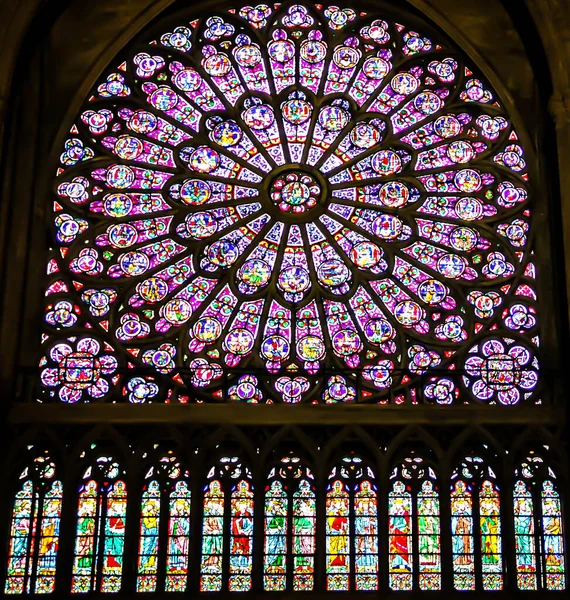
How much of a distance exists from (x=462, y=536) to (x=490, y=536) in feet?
0.80

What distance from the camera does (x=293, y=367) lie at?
476 inches

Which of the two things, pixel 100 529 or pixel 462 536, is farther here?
pixel 462 536

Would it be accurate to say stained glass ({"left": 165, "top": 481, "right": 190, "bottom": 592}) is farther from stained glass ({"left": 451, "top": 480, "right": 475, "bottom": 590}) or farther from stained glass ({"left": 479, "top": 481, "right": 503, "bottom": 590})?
stained glass ({"left": 479, "top": 481, "right": 503, "bottom": 590})

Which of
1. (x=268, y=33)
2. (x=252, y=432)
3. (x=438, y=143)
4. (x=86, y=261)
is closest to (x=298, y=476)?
(x=252, y=432)

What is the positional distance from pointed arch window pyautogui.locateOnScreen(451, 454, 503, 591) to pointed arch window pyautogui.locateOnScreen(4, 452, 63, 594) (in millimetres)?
3443

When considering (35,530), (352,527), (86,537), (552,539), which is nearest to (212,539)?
(86,537)

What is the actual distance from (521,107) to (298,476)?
454 centimetres

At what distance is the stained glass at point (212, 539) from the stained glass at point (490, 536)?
226cm

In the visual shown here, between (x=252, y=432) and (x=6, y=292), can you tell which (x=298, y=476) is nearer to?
(x=252, y=432)

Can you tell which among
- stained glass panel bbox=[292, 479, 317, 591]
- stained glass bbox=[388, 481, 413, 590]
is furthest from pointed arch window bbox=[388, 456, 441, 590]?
stained glass panel bbox=[292, 479, 317, 591]

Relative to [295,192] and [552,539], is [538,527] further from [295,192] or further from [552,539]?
[295,192]

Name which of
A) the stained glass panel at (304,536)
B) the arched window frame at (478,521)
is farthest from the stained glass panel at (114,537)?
the arched window frame at (478,521)

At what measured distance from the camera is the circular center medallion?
42.7 feet

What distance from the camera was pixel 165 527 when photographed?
37.0ft
